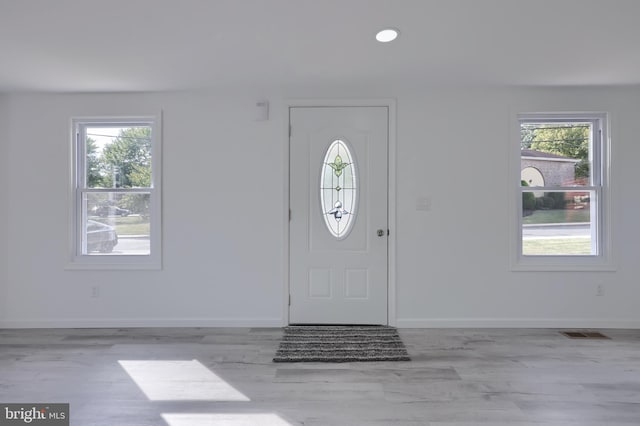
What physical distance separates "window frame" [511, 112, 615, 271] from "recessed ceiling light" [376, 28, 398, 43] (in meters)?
1.60

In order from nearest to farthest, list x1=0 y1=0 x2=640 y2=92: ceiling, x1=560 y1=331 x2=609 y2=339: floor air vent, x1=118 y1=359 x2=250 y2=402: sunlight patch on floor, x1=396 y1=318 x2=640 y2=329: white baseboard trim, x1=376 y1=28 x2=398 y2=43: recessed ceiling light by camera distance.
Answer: x1=118 y1=359 x2=250 y2=402: sunlight patch on floor → x1=0 y1=0 x2=640 y2=92: ceiling → x1=376 y1=28 x2=398 y2=43: recessed ceiling light → x1=560 y1=331 x2=609 y2=339: floor air vent → x1=396 y1=318 x2=640 y2=329: white baseboard trim

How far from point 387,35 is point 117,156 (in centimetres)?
275

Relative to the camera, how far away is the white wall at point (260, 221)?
3965mm

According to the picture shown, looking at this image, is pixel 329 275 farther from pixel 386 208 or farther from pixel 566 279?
pixel 566 279

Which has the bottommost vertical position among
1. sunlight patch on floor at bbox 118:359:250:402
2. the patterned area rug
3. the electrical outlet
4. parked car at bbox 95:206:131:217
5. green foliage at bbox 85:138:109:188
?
sunlight patch on floor at bbox 118:359:250:402

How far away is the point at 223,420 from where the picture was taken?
227cm

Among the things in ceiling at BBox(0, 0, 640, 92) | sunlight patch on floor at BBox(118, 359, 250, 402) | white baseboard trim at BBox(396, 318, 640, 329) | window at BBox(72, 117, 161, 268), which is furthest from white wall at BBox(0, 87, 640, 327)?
sunlight patch on floor at BBox(118, 359, 250, 402)

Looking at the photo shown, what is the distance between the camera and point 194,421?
2.26 metres

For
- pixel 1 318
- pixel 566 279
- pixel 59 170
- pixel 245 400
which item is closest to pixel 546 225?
pixel 566 279

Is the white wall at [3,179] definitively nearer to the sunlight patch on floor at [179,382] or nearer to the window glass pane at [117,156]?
the window glass pane at [117,156]

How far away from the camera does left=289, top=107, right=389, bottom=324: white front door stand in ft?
13.2

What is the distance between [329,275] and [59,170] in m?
2.73

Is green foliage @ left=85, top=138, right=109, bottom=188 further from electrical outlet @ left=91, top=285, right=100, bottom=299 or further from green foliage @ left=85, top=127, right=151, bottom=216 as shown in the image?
electrical outlet @ left=91, top=285, right=100, bottom=299

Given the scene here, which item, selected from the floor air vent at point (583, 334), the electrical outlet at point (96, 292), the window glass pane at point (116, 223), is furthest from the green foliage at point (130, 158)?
the floor air vent at point (583, 334)
